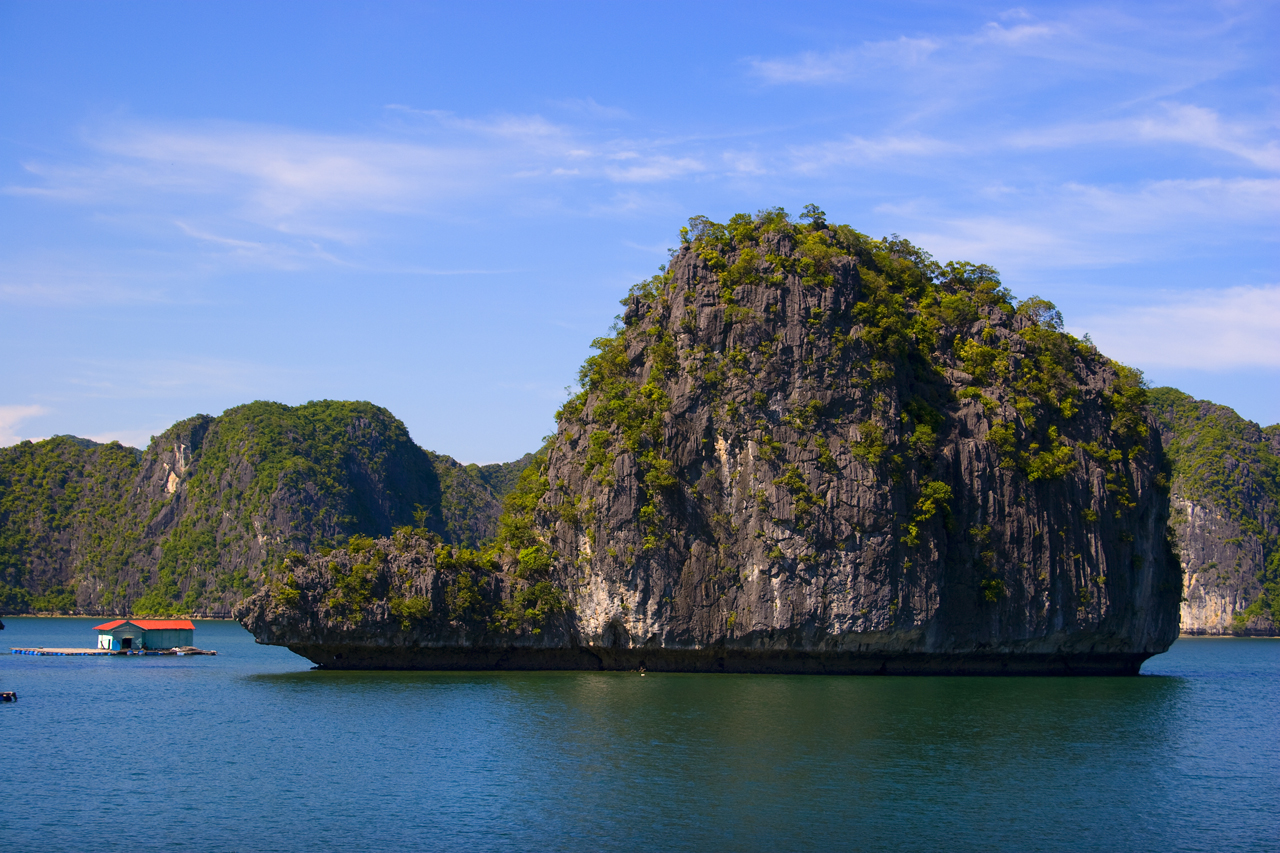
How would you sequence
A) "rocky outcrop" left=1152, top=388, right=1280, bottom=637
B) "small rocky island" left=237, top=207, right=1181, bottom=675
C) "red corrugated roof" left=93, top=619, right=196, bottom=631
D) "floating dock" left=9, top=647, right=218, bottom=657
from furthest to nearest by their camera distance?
"rocky outcrop" left=1152, top=388, right=1280, bottom=637 → "red corrugated roof" left=93, top=619, right=196, bottom=631 → "floating dock" left=9, top=647, right=218, bottom=657 → "small rocky island" left=237, top=207, right=1181, bottom=675

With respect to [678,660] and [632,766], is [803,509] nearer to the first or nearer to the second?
[678,660]

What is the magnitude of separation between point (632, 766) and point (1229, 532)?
131m

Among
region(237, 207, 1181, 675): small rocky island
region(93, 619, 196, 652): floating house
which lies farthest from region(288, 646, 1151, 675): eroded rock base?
region(93, 619, 196, 652): floating house

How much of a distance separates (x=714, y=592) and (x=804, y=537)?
5.06 metres

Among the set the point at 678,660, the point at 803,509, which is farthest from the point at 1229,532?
the point at 678,660

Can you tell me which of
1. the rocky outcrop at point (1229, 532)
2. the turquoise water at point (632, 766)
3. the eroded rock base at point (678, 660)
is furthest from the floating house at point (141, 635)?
the rocky outcrop at point (1229, 532)

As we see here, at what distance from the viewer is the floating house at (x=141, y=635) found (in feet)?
229

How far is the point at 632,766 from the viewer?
30.1 metres

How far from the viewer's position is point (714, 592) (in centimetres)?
5281

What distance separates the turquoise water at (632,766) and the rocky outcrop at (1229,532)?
327 feet

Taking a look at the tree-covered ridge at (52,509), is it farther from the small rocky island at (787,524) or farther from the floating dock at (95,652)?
the small rocky island at (787,524)

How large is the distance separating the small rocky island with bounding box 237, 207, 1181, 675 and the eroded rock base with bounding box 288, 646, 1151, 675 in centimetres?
13

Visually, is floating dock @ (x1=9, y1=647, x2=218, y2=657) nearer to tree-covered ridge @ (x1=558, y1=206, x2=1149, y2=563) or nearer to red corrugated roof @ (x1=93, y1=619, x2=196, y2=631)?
red corrugated roof @ (x1=93, y1=619, x2=196, y2=631)

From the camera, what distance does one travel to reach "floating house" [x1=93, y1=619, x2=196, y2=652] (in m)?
69.9
